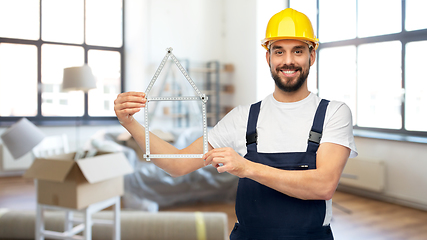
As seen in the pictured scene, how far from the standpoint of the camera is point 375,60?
489 centimetres

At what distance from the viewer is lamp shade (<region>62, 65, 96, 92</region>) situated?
3.18 m

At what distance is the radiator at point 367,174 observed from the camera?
4355mm

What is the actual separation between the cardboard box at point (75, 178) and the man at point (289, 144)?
0.86 m

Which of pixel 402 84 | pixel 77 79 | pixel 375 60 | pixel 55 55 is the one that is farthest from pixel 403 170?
pixel 55 55

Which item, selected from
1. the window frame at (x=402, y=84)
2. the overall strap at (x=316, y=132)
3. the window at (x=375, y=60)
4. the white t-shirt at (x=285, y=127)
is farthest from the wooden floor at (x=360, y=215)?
the overall strap at (x=316, y=132)

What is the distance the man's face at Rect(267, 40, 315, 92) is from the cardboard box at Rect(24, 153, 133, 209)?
1.22 meters

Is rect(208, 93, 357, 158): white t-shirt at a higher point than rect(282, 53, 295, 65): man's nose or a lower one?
lower

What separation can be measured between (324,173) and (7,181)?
5.48 m

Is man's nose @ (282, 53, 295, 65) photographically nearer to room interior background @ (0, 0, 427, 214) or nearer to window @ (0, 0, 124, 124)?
room interior background @ (0, 0, 427, 214)

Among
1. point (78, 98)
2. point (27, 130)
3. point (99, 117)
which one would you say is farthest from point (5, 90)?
point (27, 130)

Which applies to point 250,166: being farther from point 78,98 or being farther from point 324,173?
point 78,98

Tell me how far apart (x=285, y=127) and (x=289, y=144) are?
2.5 inches

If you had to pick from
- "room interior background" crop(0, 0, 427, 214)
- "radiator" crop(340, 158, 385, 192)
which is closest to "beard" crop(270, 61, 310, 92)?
Answer: "radiator" crop(340, 158, 385, 192)

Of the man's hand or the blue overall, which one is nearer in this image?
the man's hand
